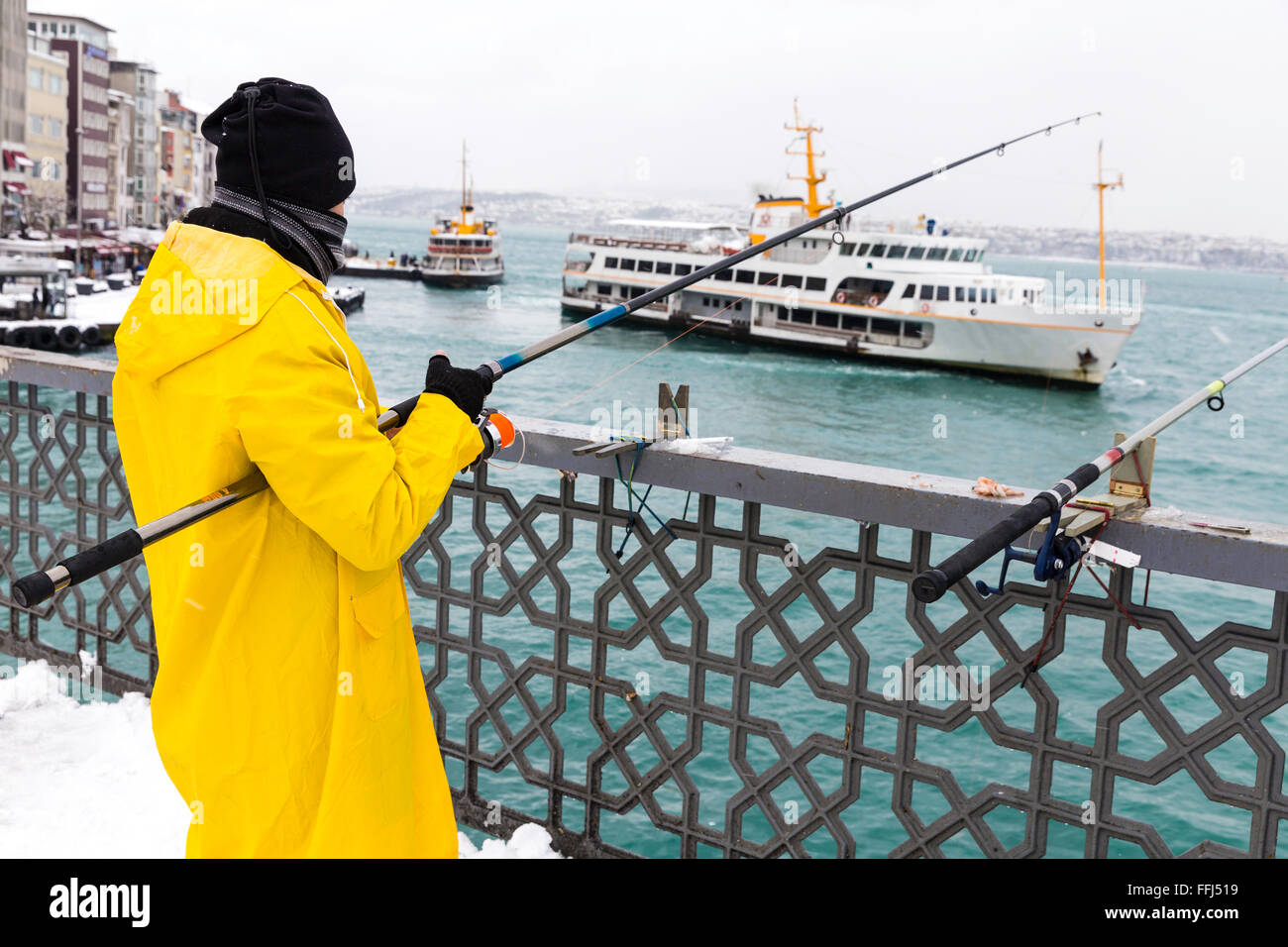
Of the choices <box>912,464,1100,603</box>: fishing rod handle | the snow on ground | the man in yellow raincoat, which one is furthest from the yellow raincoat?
the snow on ground

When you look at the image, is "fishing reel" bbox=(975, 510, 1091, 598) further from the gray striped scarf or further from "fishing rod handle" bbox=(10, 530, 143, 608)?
"fishing rod handle" bbox=(10, 530, 143, 608)

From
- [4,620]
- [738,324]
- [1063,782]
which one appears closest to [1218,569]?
[4,620]

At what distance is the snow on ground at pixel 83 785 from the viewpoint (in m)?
3.45

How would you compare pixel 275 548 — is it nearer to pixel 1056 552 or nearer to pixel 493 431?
pixel 493 431

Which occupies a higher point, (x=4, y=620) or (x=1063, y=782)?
(x=4, y=620)

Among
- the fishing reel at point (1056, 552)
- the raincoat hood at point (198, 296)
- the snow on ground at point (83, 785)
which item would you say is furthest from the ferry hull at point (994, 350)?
the raincoat hood at point (198, 296)

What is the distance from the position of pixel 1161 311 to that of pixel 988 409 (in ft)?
300

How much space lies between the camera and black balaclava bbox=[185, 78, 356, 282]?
198 cm

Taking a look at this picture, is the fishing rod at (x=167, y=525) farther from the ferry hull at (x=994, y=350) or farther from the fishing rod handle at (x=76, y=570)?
the ferry hull at (x=994, y=350)

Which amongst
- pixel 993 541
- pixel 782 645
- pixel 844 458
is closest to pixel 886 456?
pixel 844 458

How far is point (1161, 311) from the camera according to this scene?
124 meters

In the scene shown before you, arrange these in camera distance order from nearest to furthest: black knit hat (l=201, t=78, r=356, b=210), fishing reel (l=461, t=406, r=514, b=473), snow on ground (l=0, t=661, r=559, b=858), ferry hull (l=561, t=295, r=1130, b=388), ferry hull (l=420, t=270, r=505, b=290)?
black knit hat (l=201, t=78, r=356, b=210)
fishing reel (l=461, t=406, r=514, b=473)
snow on ground (l=0, t=661, r=559, b=858)
ferry hull (l=561, t=295, r=1130, b=388)
ferry hull (l=420, t=270, r=505, b=290)

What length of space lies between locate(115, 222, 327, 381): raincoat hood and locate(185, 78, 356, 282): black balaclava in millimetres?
54

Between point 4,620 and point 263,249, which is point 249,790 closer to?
point 263,249
